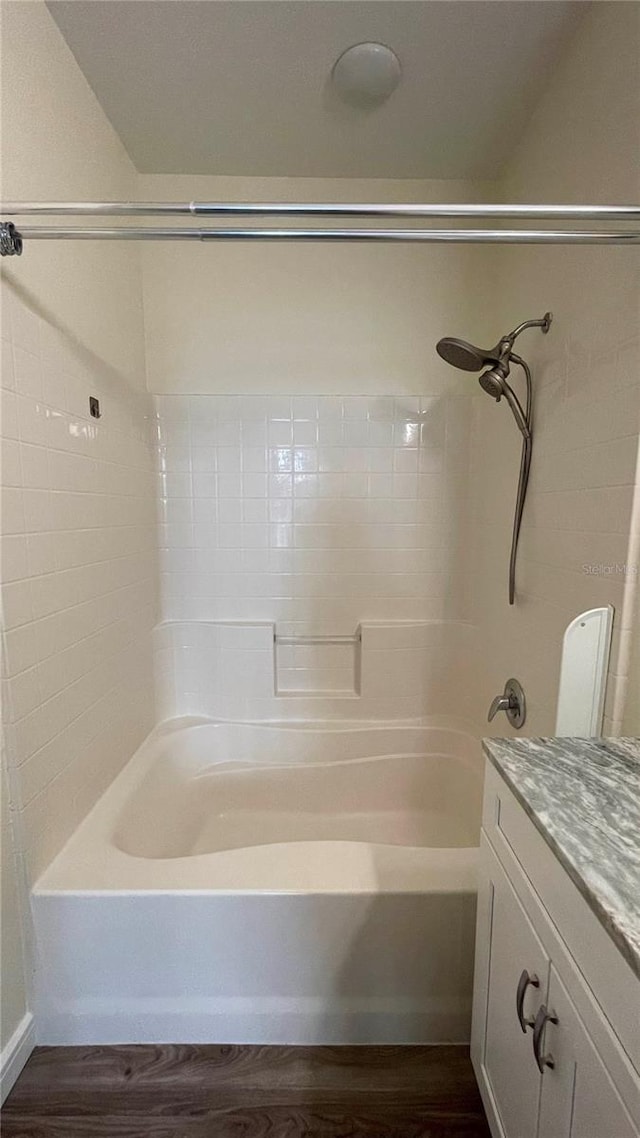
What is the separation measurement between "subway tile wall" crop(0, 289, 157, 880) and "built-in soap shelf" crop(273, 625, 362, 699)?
57 centimetres

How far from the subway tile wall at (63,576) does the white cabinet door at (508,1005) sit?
39.2 inches

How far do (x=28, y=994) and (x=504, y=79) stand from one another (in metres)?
2.61

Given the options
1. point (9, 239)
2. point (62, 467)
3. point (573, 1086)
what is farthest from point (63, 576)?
point (573, 1086)

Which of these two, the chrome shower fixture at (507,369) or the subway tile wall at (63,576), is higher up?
the chrome shower fixture at (507,369)

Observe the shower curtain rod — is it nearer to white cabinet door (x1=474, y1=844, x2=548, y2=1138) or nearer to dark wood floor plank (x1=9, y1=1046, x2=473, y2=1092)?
white cabinet door (x1=474, y1=844, x2=548, y2=1138)

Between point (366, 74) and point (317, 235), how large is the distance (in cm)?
82

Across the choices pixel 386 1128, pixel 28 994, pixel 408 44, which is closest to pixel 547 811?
pixel 386 1128

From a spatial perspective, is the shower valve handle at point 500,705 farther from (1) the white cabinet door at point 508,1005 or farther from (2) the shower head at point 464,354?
(2) the shower head at point 464,354

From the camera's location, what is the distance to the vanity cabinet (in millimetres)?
535

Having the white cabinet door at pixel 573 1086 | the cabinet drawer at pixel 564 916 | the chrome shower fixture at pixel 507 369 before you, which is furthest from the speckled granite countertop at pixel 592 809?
the chrome shower fixture at pixel 507 369

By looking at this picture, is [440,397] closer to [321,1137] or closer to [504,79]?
[504,79]

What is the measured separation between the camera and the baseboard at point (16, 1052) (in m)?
1.04

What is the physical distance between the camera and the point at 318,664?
203 centimetres

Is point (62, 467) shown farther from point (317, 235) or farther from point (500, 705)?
point (500, 705)
